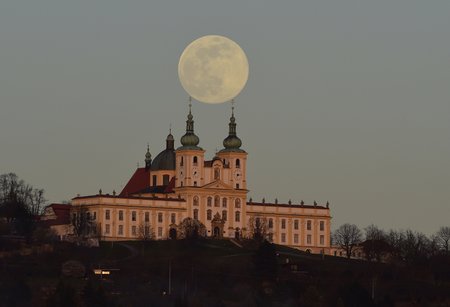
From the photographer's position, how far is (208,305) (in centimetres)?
19912

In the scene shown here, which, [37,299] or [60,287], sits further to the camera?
[37,299]

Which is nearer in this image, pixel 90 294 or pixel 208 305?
pixel 90 294

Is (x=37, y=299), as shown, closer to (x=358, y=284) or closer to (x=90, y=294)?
(x=90, y=294)

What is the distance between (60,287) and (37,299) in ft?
41.8

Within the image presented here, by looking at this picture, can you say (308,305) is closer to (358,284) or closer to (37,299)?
Answer: (358,284)

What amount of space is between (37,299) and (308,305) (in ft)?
70.1

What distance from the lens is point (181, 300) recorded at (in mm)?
191500

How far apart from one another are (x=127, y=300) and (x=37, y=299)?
23.7 feet

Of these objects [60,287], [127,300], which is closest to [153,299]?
[127,300]

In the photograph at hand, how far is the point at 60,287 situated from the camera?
183000 millimetres

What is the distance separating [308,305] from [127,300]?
14442 mm

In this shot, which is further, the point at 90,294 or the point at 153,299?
the point at 153,299

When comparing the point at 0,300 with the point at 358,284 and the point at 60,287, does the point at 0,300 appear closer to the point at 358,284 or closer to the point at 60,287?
the point at 60,287

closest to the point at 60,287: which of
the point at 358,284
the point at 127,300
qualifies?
the point at 127,300
